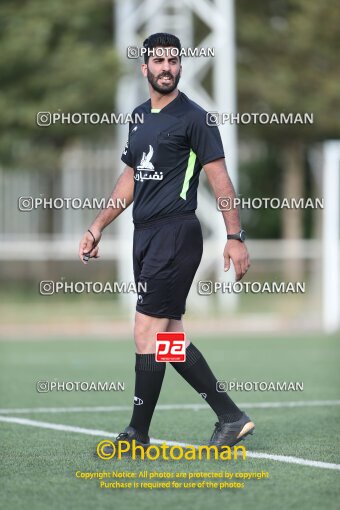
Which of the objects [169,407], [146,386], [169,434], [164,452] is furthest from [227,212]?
[169,407]

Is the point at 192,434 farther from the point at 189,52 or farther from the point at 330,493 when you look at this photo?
the point at 189,52

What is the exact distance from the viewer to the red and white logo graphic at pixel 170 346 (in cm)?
678

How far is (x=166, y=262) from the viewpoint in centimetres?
671

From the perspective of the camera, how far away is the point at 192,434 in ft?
25.2

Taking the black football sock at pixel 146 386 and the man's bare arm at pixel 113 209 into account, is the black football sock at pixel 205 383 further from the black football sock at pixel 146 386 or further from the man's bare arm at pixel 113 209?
the man's bare arm at pixel 113 209

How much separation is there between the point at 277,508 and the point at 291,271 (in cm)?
2070

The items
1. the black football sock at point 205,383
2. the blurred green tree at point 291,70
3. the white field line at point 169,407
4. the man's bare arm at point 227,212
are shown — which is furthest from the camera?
the blurred green tree at point 291,70

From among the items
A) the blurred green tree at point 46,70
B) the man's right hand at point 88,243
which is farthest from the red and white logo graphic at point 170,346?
the blurred green tree at point 46,70

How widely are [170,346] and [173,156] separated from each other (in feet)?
3.64

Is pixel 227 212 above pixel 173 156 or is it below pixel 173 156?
below

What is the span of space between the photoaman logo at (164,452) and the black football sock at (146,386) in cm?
12

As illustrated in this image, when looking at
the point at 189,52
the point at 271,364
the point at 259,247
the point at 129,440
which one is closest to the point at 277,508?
the point at 129,440

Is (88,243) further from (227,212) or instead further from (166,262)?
(227,212)

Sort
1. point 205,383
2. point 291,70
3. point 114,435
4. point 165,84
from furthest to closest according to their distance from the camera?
point 291,70
point 114,435
point 205,383
point 165,84
